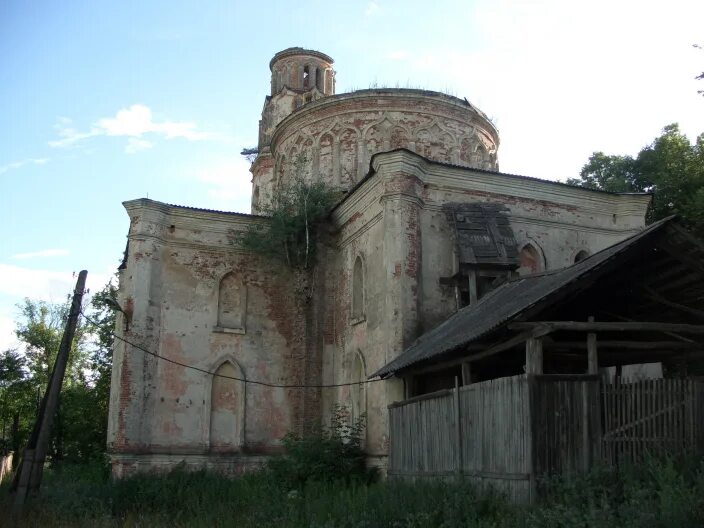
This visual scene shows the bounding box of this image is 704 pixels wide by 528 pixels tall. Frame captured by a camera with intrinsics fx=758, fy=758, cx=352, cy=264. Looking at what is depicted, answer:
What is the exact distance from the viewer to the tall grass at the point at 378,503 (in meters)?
8.21

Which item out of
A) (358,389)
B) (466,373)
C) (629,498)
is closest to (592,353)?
(629,498)

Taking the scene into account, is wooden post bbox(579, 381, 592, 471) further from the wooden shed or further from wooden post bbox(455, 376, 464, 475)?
wooden post bbox(455, 376, 464, 475)

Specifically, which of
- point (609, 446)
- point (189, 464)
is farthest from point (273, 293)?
point (609, 446)

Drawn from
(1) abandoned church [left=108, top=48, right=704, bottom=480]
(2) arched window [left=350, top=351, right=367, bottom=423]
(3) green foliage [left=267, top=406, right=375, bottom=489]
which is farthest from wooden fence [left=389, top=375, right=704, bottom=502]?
(2) arched window [left=350, top=351, right=367, bottom=423]

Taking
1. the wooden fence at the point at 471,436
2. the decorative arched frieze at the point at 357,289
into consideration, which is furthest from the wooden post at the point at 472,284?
the wooden fence at the point at 471,436

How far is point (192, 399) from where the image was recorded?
834 inches

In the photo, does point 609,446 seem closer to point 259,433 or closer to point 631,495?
point 631,495

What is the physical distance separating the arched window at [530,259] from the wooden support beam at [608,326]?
8377 mm

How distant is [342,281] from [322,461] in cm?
584

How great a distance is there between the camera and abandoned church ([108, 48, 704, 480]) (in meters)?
18.1

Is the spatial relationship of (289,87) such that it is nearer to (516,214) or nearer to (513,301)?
(516,214)

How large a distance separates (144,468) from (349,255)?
311 inches

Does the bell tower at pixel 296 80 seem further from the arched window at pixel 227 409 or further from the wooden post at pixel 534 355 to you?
the wooden post at pixel 534 355

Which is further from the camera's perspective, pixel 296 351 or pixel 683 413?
pixel 296 351
